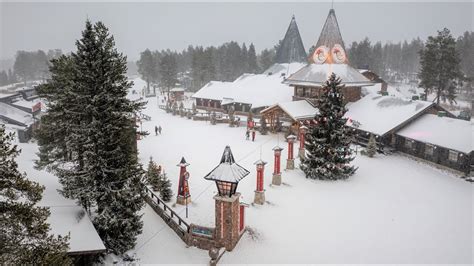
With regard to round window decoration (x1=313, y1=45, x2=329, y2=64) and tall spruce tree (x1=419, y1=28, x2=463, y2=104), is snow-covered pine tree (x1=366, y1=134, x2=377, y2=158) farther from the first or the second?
tall spruce tree (x1=419, y1=28, x2=463, y2=104)

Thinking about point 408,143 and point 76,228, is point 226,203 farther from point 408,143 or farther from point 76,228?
point 408,143

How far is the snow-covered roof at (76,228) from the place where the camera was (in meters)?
12.9

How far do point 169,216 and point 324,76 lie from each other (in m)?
28.7

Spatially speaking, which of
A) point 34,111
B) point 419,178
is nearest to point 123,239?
point 419,178

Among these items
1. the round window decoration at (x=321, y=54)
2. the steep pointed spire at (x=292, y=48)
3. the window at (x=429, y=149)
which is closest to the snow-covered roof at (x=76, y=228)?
the window at (x=429, y=149)

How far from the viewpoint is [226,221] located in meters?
15.8

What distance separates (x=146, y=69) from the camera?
85.4 meters

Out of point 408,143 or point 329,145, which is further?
point 408,143

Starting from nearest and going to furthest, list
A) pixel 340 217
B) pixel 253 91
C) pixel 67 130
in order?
pixel 67 130 < pixel 340 217 < pixel 253 91

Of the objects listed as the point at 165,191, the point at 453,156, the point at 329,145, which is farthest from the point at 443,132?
the point at 165,191

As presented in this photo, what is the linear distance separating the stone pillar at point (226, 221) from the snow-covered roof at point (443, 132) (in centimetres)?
1956

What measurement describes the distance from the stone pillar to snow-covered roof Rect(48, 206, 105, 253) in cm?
516

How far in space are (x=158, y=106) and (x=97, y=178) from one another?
4941cm

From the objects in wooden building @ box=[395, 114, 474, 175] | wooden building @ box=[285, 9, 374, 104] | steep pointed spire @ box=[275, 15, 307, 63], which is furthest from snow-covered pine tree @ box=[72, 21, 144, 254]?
steep pointed spire @ box=[275, 15, 307, 63]
